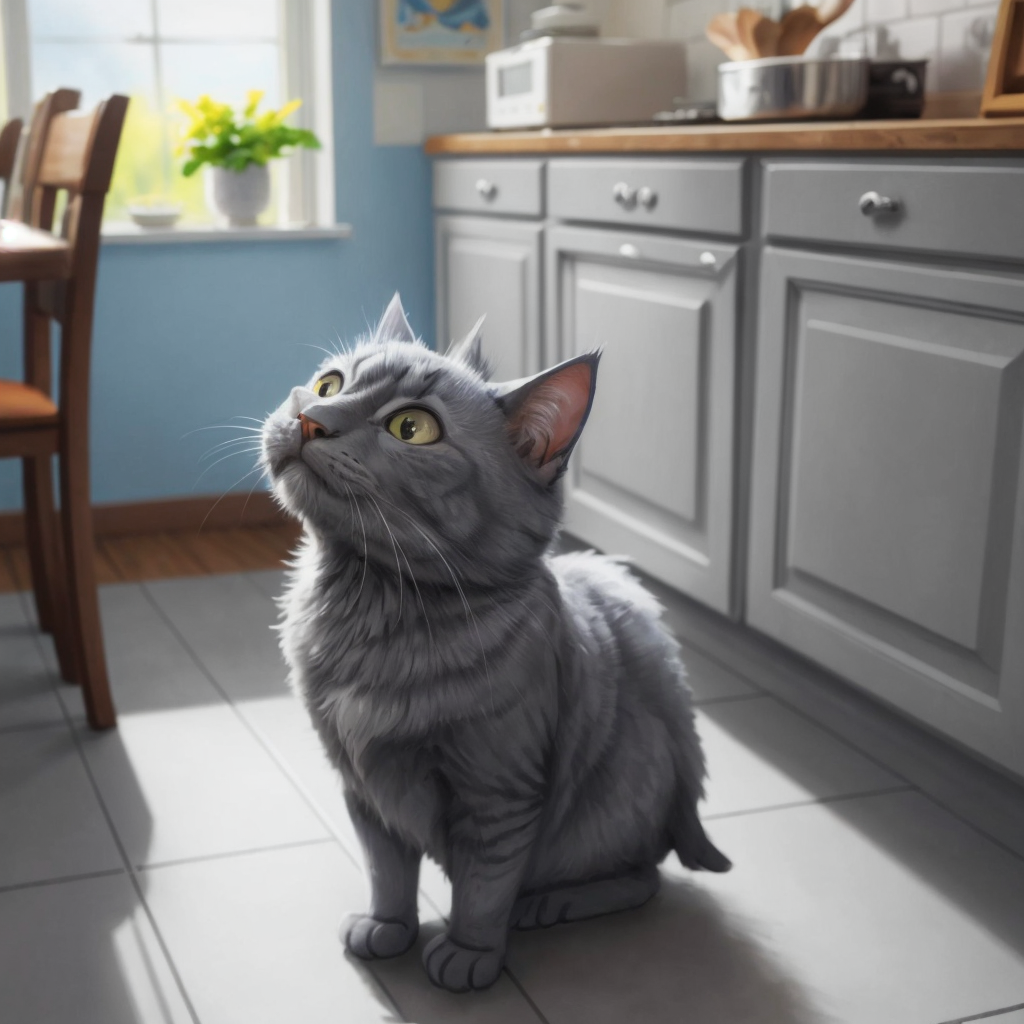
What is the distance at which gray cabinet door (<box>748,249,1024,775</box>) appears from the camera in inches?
67.1

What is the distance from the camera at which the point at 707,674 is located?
2475 mm

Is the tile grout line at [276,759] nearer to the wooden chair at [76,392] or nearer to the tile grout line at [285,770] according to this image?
the tile grout line at [285,770]

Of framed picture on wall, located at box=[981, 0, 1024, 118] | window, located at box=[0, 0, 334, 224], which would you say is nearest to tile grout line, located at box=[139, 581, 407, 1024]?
window, located at box=[0, 0, 334, 224]

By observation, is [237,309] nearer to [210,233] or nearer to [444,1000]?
[210,233]

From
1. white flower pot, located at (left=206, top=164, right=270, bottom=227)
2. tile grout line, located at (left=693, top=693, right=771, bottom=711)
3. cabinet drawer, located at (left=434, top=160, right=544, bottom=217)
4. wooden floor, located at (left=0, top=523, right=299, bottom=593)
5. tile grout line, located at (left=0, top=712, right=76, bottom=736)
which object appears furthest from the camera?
white flower pot, located at (left=206, top=164, right=270, bottom=227)

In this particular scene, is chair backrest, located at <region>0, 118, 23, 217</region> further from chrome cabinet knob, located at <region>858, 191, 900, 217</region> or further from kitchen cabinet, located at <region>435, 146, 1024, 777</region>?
chrome cabinet knob, located at <region>858, 191, 900, 217</region>

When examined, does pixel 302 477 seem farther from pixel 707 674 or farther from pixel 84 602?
pixel 707 674

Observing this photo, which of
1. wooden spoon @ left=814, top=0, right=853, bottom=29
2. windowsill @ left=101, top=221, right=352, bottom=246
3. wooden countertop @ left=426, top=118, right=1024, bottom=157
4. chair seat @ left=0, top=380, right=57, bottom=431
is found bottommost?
chair seat @ left=0, top=380, right=57, bottom=431

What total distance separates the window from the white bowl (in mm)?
135

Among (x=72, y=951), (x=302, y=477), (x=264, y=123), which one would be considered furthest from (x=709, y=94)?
(x=72, y=951)

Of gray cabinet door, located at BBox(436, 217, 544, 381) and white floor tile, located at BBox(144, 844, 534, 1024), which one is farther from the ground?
gray cabinet door, located at BBox(436, 217, 544, 381)

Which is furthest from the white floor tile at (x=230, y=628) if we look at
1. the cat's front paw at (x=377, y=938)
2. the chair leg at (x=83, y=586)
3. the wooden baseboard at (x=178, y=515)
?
the cat's front paw at (x=377, y=938)

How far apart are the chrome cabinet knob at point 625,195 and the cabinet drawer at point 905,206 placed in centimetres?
43

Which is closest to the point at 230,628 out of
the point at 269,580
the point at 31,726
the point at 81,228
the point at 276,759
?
the point at 269,580
